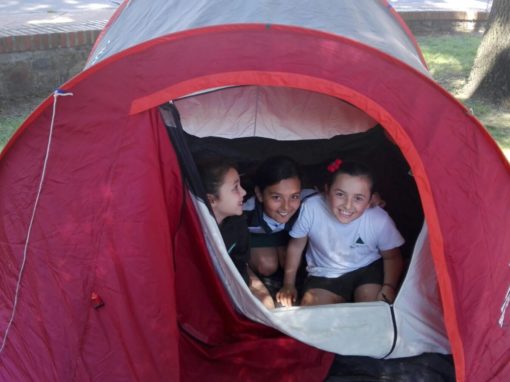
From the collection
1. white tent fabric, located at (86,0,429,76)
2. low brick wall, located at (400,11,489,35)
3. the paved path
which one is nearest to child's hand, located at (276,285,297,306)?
white tent fabric, located at (86,0,429,76)

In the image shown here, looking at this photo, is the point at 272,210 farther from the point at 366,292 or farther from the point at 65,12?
the point at 65,12

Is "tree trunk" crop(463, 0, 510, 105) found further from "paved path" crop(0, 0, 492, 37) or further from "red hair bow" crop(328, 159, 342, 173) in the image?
"red hair bow" crop(328, 159, 342, 173)

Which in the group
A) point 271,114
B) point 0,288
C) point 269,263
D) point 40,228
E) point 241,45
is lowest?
point 269,263

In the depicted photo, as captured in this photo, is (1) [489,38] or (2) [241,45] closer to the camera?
(2) [241,45]

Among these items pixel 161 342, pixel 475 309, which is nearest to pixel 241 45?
pixel 161 342

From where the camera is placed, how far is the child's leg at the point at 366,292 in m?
2.11

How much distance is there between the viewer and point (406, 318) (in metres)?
1.87

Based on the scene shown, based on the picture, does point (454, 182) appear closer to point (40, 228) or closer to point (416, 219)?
point (416, 219)

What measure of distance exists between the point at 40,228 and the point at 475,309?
1176 mm

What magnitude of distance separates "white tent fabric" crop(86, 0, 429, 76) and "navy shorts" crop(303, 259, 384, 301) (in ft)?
2.34

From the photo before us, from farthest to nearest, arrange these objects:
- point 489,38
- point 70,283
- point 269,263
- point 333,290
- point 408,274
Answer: point 489,38
point 269,263
point 333,290
point 408,274
point 70,283

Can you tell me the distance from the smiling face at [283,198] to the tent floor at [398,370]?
0.55 meters

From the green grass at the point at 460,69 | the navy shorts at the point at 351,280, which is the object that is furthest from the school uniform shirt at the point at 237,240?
the green grass at the point at 460,69

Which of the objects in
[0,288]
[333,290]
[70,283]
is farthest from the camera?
[333,290]
